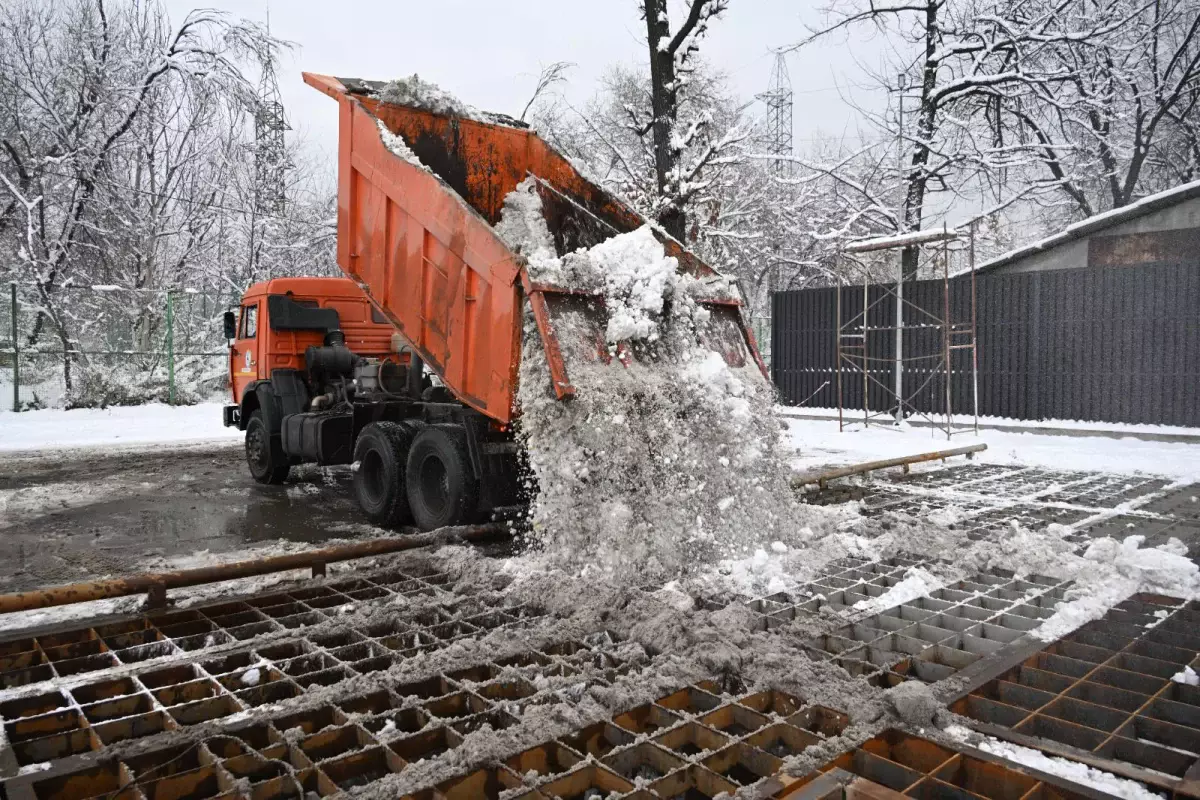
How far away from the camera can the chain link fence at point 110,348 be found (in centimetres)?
1791

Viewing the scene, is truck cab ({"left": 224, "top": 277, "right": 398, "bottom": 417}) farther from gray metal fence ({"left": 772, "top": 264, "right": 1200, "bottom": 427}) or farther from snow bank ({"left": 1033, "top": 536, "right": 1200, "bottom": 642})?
gray metal fence ({"left": 772, "top": 264, "right": 1200, "bottom": 427})

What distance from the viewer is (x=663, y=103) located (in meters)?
14.9

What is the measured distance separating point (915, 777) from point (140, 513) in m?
8.16

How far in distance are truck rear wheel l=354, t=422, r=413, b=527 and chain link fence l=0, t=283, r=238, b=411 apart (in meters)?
13.8

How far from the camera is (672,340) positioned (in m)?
6.26

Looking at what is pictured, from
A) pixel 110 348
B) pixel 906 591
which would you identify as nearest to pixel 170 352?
pixel 110 348

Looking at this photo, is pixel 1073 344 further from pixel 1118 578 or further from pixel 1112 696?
pixel 1112 696

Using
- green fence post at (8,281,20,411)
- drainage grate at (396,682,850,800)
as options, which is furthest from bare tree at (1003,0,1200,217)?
green fence post at (8,281,20,411)

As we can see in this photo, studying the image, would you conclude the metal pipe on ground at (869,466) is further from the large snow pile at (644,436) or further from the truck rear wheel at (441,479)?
the truck rear wheel at (441,479)

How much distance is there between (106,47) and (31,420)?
9.92 meters

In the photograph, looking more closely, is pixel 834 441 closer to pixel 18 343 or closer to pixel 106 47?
pixel 18 343

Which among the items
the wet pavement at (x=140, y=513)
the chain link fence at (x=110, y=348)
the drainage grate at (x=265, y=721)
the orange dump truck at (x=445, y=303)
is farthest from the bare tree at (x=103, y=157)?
the drainage grate at (x=265, y=721)

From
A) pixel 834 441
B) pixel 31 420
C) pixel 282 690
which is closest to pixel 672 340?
pixel 282 690

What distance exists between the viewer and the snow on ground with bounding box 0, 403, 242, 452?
15070mm
